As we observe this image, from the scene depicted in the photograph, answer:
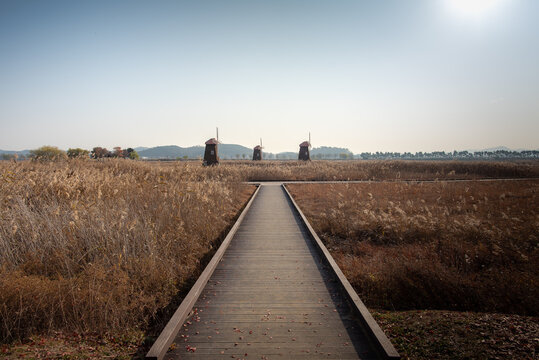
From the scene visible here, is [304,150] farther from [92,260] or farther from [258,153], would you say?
[92,260]

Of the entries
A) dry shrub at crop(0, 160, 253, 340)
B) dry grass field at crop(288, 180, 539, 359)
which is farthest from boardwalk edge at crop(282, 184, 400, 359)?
dry shrub at crop(0, 160, 253, 340)

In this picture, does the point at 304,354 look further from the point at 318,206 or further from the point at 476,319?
the point at 318,206

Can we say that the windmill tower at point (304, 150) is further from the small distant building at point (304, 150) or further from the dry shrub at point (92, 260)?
the dry shrub at point (92, 260)

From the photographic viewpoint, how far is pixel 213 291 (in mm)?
5008

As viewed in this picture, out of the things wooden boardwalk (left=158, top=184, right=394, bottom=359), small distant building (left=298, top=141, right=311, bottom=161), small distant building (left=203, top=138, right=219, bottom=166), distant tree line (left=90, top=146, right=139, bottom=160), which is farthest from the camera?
small distant building (left=298, top=141, right=311, bottom=161)

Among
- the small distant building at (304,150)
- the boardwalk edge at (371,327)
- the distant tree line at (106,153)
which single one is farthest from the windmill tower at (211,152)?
→ the boardwalk edge at (371,327)

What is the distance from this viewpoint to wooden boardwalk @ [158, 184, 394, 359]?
3.43 meters

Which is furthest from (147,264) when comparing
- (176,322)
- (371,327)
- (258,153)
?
(258,153)

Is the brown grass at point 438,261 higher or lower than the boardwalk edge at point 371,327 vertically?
lower

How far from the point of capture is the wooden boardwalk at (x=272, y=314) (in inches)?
135

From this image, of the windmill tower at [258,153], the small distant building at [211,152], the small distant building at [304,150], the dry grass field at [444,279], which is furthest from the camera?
the windmill tower at [258,153]

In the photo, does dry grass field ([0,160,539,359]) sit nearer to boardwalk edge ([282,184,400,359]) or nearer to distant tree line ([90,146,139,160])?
boardwalk edge ([282,184,400,359])

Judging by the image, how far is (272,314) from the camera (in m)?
4.23

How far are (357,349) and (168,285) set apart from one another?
3514mm
